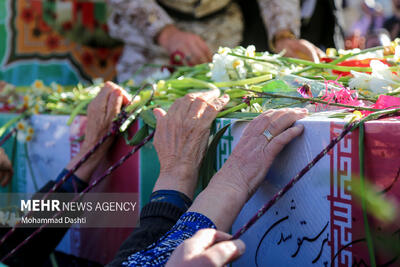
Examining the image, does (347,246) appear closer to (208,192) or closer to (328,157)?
(328,157)

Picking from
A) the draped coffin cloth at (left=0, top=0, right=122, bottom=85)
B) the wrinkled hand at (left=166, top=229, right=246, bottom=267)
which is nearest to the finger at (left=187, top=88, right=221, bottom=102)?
the wrinkled hand at (left=166, top=229, right=246, bottom=267)

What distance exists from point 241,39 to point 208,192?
1609 mm

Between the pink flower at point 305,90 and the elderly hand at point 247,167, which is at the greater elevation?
the pink flower at point 305,90

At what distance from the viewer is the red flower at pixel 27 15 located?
2.67 meters

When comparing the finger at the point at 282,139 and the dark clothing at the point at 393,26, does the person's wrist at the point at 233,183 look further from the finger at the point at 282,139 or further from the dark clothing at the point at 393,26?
the dark clothing at the point at 393,26

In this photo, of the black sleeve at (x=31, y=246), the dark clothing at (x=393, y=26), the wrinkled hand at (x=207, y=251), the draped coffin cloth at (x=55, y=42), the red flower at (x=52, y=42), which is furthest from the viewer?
the dark clothing at (x=393, y=26)

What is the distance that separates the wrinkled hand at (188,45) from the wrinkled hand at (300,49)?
0.32 m

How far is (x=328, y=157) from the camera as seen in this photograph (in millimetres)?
804

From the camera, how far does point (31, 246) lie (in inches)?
51.4

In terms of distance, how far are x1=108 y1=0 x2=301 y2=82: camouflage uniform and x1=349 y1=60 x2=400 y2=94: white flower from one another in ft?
3.71

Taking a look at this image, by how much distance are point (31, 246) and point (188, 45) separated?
1.03 metres

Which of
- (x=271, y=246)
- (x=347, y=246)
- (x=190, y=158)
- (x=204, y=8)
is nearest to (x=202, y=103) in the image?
(x=190, y=158)

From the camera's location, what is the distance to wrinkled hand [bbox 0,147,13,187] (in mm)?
1695

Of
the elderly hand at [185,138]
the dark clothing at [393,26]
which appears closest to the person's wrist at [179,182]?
the elderly hand at [185,138]
